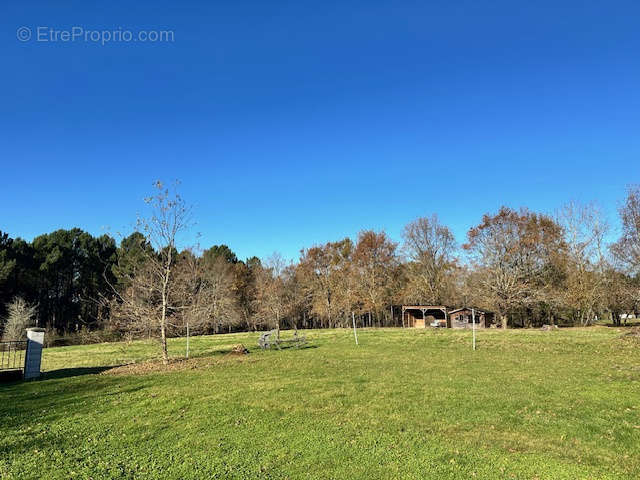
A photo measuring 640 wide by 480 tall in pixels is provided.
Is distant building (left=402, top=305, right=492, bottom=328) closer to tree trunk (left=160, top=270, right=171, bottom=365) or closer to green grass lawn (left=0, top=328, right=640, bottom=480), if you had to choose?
green grass lawn (left=0, top=328, right=640, bottom=480)

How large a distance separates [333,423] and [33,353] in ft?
40.5

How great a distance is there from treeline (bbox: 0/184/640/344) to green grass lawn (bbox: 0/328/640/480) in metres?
23.5

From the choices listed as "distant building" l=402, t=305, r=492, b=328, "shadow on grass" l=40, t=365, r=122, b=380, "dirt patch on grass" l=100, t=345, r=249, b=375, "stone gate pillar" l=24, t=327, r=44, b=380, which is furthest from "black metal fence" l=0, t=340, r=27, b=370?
"distant building" l=402, t=305, r=492, b=328

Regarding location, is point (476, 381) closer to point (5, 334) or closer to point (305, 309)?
point (5, 334)

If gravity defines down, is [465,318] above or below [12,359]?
above

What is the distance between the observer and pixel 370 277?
52.8 metres

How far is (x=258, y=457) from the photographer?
18.0 ft

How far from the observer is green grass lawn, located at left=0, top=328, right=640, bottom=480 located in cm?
518

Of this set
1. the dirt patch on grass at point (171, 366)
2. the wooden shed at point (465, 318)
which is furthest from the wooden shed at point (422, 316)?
the dirt patch on grass at point (171, 366)

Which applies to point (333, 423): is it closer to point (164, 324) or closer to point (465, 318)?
point (164, 324)

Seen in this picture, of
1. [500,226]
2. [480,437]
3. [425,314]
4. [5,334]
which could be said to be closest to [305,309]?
[425,314]

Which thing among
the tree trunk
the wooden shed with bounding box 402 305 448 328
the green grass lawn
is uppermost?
the tree trunk

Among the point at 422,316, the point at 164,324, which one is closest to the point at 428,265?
the point at 422,316

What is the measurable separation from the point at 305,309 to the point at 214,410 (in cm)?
5371
